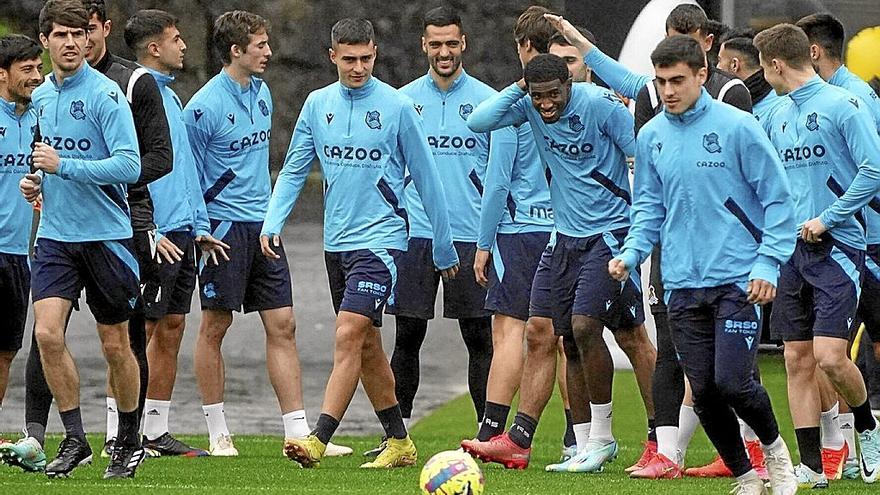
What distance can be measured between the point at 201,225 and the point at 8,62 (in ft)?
4.61

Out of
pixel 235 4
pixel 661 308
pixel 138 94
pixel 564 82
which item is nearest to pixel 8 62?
pixel 138 94

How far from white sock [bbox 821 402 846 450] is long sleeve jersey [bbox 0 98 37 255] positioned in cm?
442

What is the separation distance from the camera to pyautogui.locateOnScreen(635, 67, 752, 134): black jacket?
890cm

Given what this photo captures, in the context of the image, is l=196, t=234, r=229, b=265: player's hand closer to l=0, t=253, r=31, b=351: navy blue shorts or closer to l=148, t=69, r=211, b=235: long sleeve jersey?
l=148, t=69, r=211, b=235: long sleeve jersey

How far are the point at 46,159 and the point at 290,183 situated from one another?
1686mm

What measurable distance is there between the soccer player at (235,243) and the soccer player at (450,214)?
0.71m

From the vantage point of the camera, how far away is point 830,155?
8727 mm

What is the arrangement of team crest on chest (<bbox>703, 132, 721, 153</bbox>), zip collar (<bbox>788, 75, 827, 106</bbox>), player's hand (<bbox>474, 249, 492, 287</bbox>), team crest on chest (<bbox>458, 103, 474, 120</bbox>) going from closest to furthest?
1. team crest on chest (<bbox>703, 132, 721, 153</bbox>)
2. zip collar (<bbox>788, 75, 827, 106</bbox>)
3. player's hand (<bbox>474, 249, 492, 287</bbox>)
4. team crest on chest (<bbox>458, 103, 474, 120</bbox>)

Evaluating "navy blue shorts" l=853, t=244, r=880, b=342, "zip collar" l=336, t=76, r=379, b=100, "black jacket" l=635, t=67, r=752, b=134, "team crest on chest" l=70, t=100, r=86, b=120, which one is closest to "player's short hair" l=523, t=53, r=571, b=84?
"black jacket" l=635, t=67, r=752, b=134

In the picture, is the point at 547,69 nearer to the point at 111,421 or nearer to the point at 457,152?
the point at 457,152

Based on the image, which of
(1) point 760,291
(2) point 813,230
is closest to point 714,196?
(1) point 760,291

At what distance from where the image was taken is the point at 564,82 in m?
8.88

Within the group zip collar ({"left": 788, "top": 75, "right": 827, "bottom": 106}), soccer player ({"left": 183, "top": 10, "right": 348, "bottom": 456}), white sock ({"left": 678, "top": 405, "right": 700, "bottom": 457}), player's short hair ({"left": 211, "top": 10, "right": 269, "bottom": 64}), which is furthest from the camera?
player's short hair ({"left": 211, "top": 10, "right": 269, "bottom": 64})

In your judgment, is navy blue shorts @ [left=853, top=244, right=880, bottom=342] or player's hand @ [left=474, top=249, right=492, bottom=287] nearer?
navy blue shorts @ [left=853, top=244, right=880, bottom=342]
